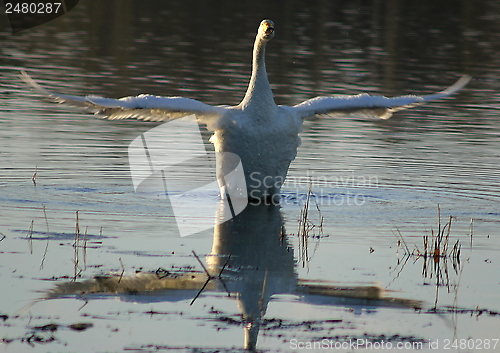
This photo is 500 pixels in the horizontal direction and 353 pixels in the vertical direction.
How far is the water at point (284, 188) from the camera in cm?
732

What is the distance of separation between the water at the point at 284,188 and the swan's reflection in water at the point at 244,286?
11 centimetres

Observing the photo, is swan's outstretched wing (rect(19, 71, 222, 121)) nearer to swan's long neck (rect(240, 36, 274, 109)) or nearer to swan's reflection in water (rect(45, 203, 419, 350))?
swan's long neck (rect(240, 36, 274, 109))

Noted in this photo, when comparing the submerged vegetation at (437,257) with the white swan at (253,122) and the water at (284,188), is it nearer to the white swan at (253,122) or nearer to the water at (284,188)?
the water at (284,188)

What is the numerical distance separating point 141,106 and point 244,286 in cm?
392

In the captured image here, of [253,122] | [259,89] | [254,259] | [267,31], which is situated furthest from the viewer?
[267,31]

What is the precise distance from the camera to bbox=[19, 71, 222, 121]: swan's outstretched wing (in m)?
11.1

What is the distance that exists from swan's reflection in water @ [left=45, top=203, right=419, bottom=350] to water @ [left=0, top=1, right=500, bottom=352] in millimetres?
114

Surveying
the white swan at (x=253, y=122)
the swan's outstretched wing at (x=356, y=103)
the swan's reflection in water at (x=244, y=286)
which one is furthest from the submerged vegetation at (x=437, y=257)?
the swan's outstretched wing at (x=356, y=103)

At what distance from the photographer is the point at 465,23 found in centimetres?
3862

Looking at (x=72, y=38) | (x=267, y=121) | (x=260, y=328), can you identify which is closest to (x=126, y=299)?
(x=260, y=328)

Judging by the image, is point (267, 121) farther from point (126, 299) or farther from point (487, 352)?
point (487, 352)

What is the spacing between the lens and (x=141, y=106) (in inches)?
451

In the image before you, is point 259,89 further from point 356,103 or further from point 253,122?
point 356,103

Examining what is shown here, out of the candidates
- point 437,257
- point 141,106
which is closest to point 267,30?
point 141,106
